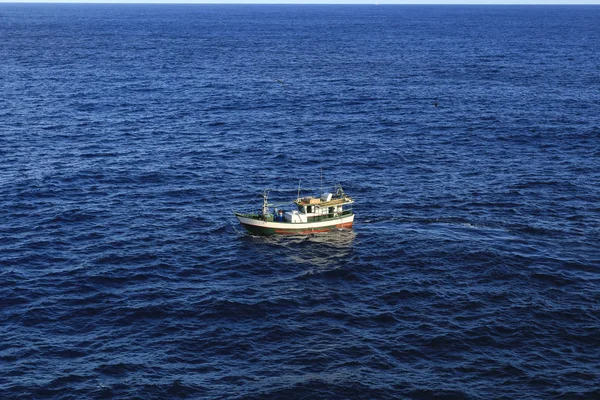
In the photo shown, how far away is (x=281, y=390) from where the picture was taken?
54125 mm

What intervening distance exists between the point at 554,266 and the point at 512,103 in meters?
84.6

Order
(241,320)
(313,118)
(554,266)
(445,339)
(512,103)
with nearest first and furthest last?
(445,339)
(241,320)
(554,266)
(313,118)
(512,103)

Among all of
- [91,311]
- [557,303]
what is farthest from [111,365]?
[557,303]

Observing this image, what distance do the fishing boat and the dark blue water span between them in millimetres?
1555

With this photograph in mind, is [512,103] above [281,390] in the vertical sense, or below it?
above

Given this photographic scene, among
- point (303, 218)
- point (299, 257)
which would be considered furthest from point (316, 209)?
point (299, 257)

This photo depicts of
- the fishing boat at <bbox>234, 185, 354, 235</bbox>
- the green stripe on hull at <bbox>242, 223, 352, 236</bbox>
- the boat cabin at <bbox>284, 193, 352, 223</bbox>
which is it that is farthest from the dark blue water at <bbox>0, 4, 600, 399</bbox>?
the boat cabin at <bbox>284, 193, 352, 223</bbox>

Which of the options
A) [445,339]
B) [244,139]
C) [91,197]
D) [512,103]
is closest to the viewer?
[445,339]

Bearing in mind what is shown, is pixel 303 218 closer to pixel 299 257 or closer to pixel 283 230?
pixel 283 230

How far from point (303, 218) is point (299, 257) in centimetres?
726

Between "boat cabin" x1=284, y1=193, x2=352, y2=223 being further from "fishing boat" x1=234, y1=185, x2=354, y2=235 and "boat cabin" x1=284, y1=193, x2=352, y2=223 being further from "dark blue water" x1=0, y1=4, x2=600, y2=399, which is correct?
"dark blue water" x1=0, y1=4, x2=600, y2=399

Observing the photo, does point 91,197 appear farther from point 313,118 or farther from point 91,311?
point 313,118

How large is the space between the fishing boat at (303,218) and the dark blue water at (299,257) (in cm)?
155

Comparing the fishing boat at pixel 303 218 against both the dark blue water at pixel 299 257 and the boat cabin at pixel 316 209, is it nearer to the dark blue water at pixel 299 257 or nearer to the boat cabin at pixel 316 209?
the boat cabin at pixel 316 209
